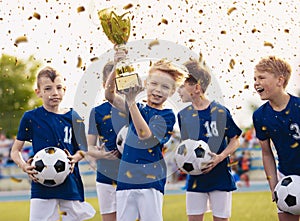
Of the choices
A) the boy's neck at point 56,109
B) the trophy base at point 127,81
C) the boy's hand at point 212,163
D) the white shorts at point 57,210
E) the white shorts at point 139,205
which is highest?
the trophy base at point 127,81

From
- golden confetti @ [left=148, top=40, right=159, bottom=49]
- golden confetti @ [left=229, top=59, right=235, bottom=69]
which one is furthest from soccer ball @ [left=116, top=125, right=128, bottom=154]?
golden confetti @ [left=229, top=59, right=235, bottom=69]

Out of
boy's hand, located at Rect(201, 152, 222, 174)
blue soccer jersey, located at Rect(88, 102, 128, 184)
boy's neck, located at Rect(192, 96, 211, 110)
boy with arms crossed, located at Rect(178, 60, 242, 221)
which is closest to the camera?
boy's hand, located at Rect(201, 152, 222, 174)

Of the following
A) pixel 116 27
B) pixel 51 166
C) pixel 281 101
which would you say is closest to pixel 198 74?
pixel 281 101

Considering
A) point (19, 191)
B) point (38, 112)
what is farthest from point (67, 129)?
point (19, 191)

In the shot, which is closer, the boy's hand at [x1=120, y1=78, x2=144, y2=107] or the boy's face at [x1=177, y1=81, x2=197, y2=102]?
the boy's hand at [x1=120, y1=78, x2=144, y2=107]

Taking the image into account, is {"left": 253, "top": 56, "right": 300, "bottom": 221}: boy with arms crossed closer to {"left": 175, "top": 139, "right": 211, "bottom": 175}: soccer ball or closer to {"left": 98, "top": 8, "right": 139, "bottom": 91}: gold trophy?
{"left": 175, "top": 139, "right": 211, "bottom": 175}: soccer ball

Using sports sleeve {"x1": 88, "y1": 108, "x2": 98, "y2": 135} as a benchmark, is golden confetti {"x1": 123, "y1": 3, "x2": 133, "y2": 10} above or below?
above

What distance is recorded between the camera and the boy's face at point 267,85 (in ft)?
23.4

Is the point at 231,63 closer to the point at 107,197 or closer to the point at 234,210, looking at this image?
the point at 107,197

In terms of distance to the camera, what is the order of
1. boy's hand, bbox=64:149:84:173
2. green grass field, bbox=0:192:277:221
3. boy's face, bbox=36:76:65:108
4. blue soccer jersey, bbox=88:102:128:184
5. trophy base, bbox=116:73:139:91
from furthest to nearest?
green grass field, bbox=0:192:277:221, blue soccer jersey, bbox=88:102:128:184, boy's face, bbox=36:76:65:108, boy's hand, bbox=64:149:84:173, trophy base, bbox=116:73:139:91

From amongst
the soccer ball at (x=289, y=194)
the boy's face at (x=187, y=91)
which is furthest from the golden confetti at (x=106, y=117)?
the soccer ball at (x=289, y=194)

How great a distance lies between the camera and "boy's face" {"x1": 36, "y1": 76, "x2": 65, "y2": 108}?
741 centimetres

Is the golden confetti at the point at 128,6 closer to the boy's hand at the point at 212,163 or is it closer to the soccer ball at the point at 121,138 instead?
the soccer ball at the point at 121,138

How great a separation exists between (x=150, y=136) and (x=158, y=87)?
507 millimetres
